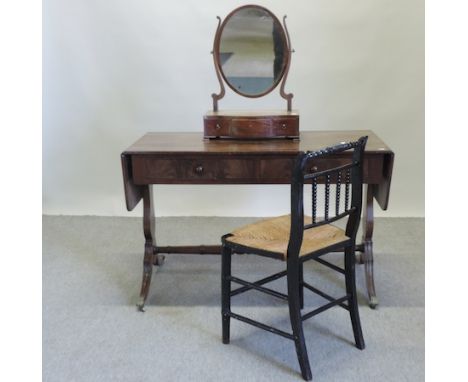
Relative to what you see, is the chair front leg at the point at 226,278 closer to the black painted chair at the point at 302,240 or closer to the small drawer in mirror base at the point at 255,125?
the black painted chair at the point at 302,240

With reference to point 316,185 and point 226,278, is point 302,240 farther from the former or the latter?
point 226,278

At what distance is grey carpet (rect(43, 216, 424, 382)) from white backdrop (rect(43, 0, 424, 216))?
0.57 meters

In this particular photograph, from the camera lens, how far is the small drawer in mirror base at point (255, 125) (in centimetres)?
259

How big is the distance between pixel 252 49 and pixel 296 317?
139 centimetres

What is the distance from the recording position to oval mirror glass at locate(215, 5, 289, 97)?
8.87ft

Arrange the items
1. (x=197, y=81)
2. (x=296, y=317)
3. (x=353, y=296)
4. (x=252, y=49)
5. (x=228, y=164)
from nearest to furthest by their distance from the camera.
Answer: (x=296, y=317), (x=353, y=296), (x=228, y=164), (x=252, y=49), (x=197, y=81)

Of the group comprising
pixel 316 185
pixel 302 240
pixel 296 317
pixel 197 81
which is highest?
pixel 197 81

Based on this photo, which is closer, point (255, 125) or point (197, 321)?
point (197, 321)

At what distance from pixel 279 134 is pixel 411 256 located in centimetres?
111

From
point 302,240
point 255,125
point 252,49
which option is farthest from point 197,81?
point 302,240

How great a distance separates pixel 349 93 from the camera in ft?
11.7

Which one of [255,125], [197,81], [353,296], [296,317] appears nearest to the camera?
[296,317]

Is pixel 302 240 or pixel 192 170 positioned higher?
pixel 192 170

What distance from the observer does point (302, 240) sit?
200 cm
